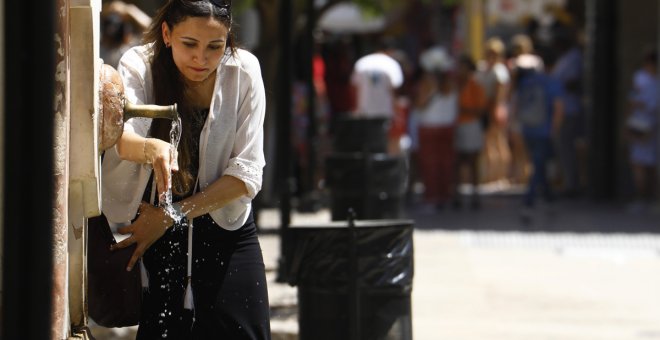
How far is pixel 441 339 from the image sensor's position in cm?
839

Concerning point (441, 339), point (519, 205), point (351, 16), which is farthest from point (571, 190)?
point (441, 339)

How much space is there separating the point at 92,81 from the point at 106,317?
735 millimetres

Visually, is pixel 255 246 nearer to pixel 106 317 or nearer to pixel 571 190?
pixel 106 317

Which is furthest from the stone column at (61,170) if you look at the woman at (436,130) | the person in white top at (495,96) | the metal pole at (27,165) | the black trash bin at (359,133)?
the person in white top at (495,96)

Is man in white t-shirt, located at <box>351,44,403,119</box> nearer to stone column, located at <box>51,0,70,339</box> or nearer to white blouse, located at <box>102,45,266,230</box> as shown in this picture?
white blouse, located at <box>102,45,266,230</box>

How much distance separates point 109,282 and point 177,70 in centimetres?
65

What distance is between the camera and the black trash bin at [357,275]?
18.8 ft

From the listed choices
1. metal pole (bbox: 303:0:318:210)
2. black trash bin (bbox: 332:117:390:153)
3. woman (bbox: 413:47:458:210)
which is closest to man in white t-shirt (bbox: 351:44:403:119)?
woman (bbox: 413:47:458:210)

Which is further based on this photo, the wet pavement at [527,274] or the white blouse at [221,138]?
the wet pavement at [527,274]

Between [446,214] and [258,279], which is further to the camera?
[446,214]

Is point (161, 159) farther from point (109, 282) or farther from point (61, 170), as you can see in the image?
point (109, 282)

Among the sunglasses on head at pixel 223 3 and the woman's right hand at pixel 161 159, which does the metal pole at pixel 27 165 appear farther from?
the sunglasses on head at pixel 223 3

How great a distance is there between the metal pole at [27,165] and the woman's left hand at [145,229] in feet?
5.84

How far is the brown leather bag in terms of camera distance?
439 centimetres
